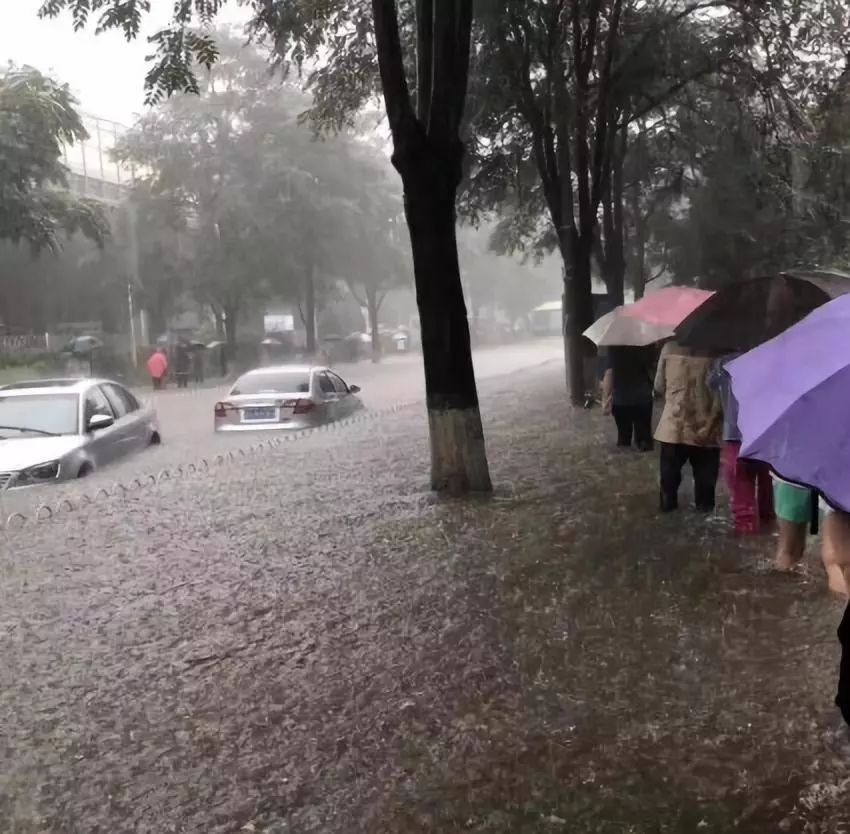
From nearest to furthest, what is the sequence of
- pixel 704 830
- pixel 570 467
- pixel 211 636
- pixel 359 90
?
pixel 704 830 < pixel 211 636 < pixel 570 467 < pixel 359 90

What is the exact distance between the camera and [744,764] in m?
3.88

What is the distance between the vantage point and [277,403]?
15461 mm

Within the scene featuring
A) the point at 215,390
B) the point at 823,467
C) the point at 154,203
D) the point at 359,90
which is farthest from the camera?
the point at 154,203

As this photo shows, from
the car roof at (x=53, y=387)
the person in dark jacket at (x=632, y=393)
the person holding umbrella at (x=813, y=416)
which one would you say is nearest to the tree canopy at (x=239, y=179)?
the car roof at (x=53, y=387)

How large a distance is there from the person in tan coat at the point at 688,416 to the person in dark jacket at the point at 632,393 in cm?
269

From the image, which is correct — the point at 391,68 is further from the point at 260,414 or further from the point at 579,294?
Answer: the point at 579,294

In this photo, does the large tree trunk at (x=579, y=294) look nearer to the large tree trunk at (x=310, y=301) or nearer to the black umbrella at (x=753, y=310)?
the black umbrella at (x=753, y=310)

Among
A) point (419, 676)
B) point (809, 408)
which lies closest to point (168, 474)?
point (419, 676)

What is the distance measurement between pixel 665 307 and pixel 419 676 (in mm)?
6242

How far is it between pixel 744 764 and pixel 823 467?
1386 mm

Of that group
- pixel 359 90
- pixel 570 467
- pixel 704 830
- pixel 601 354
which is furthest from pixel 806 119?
pixel 704 830

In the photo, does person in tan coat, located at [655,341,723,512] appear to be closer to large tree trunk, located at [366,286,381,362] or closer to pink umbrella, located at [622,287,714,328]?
pink umbrella, located at [622,287,714,328]

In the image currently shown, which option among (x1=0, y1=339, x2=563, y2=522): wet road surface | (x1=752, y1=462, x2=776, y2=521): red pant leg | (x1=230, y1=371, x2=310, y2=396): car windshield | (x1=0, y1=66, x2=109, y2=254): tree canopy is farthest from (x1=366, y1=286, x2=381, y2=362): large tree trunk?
(x1=752, y1=462, x2=776, y2=521): red pant leg

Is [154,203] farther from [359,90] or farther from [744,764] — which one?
[744,764]
